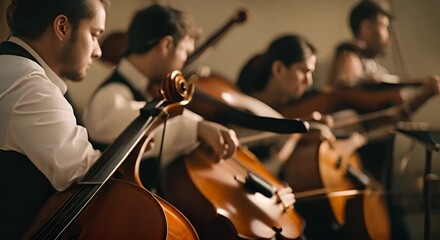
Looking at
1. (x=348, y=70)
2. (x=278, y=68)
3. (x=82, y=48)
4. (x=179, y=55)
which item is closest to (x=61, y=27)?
(x=82, y=48)

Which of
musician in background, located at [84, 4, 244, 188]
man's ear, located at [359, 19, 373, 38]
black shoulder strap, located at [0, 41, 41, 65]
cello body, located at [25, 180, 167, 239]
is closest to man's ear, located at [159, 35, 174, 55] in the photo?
musician in background, located at [84, 4, 244, 188]

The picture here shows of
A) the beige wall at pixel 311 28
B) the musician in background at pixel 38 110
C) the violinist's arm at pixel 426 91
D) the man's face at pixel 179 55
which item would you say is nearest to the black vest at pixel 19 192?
the musician in background at pixel 38 110

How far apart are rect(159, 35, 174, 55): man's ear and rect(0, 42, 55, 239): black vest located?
44 centimetres

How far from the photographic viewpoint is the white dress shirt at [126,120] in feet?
4.23

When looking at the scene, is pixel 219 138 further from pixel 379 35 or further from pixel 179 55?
pixel 379 35

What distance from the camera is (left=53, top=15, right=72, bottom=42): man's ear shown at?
1174 millimetres

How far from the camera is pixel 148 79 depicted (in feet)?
4.50

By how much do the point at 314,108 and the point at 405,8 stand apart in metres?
0.39

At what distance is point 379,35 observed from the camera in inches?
69.7

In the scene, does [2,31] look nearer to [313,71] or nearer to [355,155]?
[313,71]

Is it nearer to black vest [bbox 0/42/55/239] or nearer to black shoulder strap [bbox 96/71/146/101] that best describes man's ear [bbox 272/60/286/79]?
black shoulder strap [bbox 96/71/146/101]

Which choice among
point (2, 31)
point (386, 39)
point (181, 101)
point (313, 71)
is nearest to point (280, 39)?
point (313, 71)

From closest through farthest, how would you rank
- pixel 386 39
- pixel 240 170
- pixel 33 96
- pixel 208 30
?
pixel 33 96 < pixel 240 170 < pixel 208 30 < pixel 386 39

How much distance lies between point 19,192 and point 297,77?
86 cm
